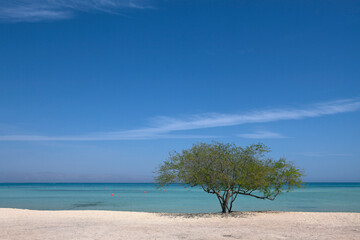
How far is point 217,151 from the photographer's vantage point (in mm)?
25797

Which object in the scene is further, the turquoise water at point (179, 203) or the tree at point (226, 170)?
the turquoise water at point (179, 203)

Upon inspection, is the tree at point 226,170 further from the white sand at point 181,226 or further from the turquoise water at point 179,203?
the turquoise water at point 179,203

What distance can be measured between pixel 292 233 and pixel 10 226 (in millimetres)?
15390

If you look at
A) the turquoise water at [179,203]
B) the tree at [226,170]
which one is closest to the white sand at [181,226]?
the tree at [226,170]

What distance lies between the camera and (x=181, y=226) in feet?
66.8

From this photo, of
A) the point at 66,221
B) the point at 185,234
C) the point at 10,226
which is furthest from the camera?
the point at 66,221

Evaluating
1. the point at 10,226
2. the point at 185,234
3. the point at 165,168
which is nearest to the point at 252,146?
the point at 165,168

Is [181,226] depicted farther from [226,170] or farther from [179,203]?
[179,203]

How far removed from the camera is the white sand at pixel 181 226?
55.8 ft

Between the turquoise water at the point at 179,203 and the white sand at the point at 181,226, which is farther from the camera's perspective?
the turquoise water at the point at 179,203

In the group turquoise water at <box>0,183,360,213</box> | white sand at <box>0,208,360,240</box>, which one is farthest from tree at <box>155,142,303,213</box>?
turquoise water at <box>0,183,360,213</box>

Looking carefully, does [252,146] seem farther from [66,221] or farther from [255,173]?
[66,221]

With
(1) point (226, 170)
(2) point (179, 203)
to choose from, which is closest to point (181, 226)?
(1) point (226, 170)

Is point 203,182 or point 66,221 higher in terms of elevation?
point 203,182
